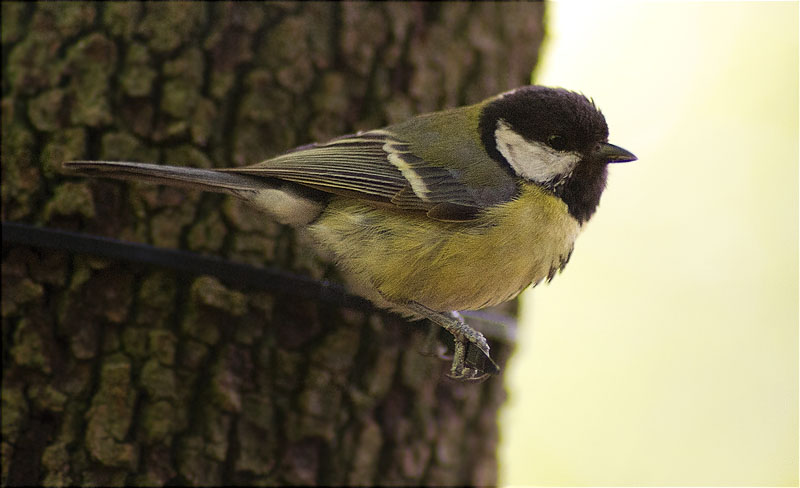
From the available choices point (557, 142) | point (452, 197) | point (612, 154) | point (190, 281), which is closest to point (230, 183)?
point (190, 281)

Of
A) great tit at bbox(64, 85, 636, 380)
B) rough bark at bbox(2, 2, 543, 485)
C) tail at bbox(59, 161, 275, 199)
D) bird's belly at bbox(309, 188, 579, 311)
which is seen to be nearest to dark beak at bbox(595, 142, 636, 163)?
great tit at bbox(64, 85, 636, 380)

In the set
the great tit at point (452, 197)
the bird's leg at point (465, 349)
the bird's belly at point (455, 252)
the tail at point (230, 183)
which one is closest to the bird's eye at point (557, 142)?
the great tit at point (452, 197)

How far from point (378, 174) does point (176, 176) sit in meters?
0.51

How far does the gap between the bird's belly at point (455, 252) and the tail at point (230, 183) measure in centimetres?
11

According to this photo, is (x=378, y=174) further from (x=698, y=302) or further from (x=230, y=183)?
(x=698, y=302)

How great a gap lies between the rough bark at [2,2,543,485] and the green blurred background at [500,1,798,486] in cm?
215

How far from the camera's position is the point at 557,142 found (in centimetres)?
162

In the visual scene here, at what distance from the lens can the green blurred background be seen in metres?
3.93

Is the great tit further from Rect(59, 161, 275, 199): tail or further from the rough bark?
the rough bark

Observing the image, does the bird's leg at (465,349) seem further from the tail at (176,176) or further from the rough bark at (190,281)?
the tail at (176,176)

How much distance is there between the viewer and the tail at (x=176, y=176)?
53.7 inches

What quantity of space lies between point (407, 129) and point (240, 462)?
97cm

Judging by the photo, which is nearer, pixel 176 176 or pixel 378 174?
pixel 176 176

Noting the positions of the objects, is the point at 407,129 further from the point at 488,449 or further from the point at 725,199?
the point at 725,199
